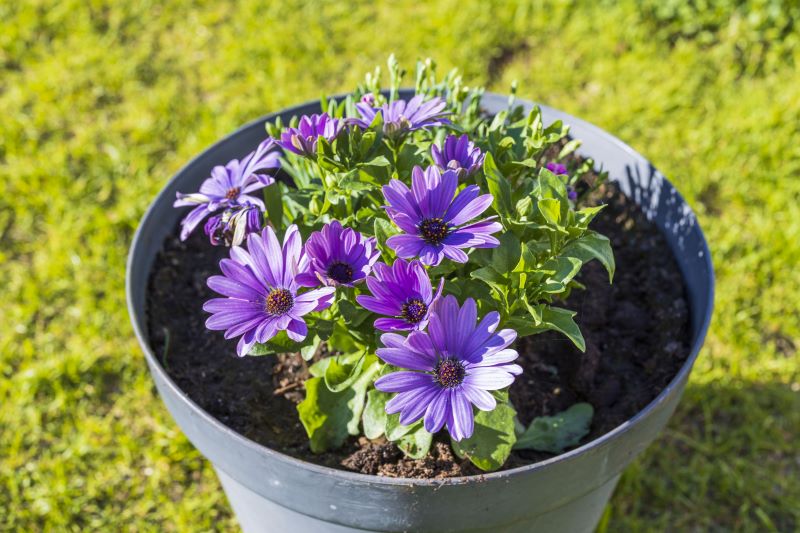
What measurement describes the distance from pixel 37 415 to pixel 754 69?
2.88 metres

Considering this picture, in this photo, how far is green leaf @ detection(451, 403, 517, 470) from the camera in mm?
1544

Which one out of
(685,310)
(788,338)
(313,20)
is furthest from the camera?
(313,20)

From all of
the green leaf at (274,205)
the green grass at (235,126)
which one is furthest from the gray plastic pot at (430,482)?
the green grass at (235,126)

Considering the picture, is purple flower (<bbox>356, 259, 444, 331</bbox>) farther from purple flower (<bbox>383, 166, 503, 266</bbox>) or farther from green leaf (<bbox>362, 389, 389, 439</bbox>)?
green leaf (<bbox>362, 389, 389, 439</bbox>)

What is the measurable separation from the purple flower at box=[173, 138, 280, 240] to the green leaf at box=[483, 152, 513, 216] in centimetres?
40

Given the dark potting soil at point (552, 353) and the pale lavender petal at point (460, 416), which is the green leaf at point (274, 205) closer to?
the dark potting soil at point (552, 353)

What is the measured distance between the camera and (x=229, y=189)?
1.59m

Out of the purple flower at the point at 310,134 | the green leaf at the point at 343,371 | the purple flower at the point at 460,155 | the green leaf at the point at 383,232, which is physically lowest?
the green leaf at the point at 343,371

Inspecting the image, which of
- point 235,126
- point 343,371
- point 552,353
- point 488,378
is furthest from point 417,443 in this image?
point 235,126

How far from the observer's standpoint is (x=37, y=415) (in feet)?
8.24

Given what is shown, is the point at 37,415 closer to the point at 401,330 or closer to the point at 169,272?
the point at 169,272

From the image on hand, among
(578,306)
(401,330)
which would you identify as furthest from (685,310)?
(401,330)

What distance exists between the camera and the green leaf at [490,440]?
5.07ft

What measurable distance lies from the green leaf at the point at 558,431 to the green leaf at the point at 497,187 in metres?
0.53
